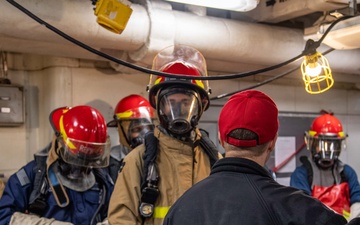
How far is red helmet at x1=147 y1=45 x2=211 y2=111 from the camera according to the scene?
222 centimetres

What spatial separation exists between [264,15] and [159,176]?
1896mm

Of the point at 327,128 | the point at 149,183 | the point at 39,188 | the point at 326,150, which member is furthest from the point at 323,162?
the point at 39,188

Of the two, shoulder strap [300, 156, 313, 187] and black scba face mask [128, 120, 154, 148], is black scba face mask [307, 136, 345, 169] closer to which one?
shoulder strap [300, 156, 313, 187]

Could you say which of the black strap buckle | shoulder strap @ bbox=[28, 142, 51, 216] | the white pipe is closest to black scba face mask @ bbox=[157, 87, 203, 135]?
the black strap buckle

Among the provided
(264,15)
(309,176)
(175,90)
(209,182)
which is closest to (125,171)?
(175,90)

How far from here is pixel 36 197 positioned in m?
2.57

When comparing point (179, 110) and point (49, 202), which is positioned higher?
point (179, 110)

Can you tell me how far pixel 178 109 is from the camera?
2.15 m

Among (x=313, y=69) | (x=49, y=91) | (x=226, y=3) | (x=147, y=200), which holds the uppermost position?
(x=226, y=3)

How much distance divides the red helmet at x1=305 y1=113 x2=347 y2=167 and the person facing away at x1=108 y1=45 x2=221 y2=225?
2129 mm

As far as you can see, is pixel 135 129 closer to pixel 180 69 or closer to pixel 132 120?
pixel 132 120

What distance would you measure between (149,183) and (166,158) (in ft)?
0.64

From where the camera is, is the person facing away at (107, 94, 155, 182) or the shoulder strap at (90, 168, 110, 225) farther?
the person facing away at (107, 94, 155, 182)

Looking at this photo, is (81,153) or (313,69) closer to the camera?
(81,153)
